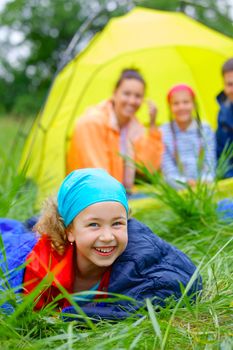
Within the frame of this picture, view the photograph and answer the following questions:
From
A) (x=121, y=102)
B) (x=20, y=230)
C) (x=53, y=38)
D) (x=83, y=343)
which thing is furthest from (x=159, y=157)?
(x=53, y=38)

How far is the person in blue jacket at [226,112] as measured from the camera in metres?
3.59

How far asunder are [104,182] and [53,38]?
15.9 m

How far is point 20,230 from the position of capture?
2424 millimetres

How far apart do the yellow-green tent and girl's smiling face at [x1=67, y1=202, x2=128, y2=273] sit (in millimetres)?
2247

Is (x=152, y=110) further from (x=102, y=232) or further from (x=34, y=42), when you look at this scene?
(x=34, y=42)

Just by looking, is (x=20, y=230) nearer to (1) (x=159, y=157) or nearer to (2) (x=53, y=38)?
(1) (x=159, y=157)

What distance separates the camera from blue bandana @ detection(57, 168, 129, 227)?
185 cm

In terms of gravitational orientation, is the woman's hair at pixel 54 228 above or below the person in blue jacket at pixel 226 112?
below

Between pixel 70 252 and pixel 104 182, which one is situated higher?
pixel 104 182

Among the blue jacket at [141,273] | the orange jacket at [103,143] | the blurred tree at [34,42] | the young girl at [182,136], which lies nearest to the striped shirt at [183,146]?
the young girl at [182,136]

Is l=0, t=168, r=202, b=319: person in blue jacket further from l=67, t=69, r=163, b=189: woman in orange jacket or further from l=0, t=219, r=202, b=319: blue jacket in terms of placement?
l=67, t=69, r=163, b=189: woman in orange jacket

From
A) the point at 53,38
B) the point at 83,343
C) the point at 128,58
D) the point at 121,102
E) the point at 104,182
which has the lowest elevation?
the point at 83,343

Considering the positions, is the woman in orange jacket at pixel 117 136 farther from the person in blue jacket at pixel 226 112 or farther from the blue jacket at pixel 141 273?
the blue jacket at pixel 141 273

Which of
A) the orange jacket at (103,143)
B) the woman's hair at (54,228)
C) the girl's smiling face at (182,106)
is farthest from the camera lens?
the girl's smiling face at (182,106)
